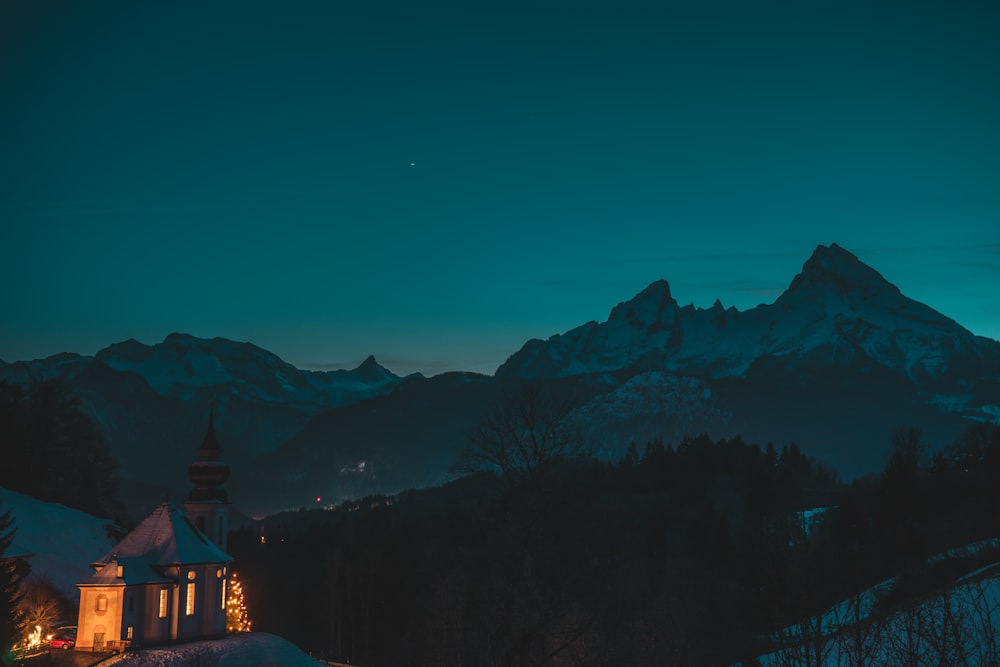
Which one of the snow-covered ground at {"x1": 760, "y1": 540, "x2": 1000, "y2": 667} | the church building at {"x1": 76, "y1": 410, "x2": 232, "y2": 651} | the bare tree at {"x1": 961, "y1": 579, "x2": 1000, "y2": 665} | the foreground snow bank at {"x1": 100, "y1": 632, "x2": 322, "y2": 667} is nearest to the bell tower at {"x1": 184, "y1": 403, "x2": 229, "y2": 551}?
the church building at {"x1": 76, "y1": 410, "x2": 232, "y2": 651}

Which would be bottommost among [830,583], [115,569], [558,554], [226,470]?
[830,583]

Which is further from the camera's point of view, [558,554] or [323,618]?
[323,618]

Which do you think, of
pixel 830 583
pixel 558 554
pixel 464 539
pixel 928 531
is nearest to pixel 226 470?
pixel 464 539

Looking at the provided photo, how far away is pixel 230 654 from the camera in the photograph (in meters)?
64.2

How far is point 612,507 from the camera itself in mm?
154250

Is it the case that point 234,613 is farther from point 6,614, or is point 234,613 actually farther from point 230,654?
point 6,614

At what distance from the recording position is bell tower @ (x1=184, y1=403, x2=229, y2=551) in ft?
280

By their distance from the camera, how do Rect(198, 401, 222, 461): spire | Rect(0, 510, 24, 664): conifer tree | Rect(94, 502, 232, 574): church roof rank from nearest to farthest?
Rect(0, 510, 24, 664): conifer tree < Rect(94, 502, 232, 574): church roof < Rect(198, 401, 222, 461): spire

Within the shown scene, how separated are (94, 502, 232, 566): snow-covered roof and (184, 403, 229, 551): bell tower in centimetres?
1140

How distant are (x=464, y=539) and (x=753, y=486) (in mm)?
51340

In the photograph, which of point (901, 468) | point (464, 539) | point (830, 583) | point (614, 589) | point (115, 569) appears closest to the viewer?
point (830, 583)

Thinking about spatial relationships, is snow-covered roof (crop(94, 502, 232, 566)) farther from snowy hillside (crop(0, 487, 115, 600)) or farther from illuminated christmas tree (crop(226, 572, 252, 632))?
snowy hillside (crop(0, 487, 115, 600))

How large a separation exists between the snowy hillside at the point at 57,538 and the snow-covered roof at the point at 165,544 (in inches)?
230

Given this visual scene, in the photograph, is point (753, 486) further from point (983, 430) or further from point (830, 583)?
point (830, 583)
